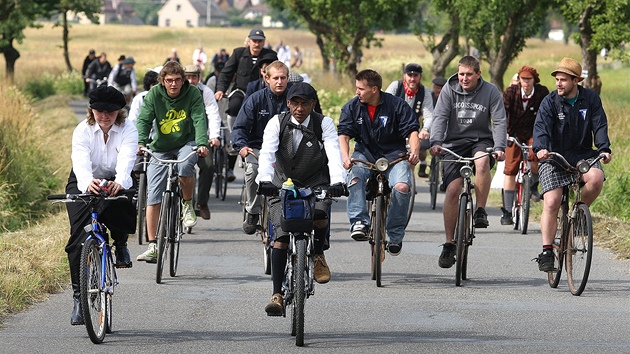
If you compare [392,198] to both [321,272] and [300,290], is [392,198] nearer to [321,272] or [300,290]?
[321,272]

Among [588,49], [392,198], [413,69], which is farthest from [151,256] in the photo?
[588,49]

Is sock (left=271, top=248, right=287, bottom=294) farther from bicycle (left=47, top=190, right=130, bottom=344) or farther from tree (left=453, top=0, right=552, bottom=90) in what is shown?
tree (left=453, top=0, right=552, bottom=90)

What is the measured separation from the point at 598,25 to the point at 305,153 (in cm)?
2146

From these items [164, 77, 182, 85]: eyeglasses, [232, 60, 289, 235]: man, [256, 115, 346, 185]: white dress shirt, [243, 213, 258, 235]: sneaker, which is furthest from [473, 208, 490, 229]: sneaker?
[164, 77, 182, 85]: eyeglasses

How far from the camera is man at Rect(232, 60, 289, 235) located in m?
12.2

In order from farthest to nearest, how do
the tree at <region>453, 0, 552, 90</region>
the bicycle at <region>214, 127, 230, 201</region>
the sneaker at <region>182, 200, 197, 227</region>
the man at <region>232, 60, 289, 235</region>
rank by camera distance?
the tree at <region>453, 0, 552, 90</region>, the bicycle at <region>214, 127, 230, 201</region>, the sneaker at <region>182, 200, 197, 227</region>, the man at <region>232, 60, 289, 235</region>

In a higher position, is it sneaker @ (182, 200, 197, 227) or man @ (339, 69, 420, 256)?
man @ (339, 69, 420, 256)

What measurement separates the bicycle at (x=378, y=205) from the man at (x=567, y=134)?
1220 millimetres

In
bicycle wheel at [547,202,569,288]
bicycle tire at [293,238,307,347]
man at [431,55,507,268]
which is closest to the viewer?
bicycle tire at [293,238,307,347]

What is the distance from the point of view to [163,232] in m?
11.0

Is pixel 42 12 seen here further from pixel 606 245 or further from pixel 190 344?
pixel 190 344

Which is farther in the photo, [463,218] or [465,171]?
[465,171]

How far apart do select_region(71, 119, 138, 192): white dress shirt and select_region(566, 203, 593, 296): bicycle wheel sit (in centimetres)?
380

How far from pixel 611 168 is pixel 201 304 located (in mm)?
9768
